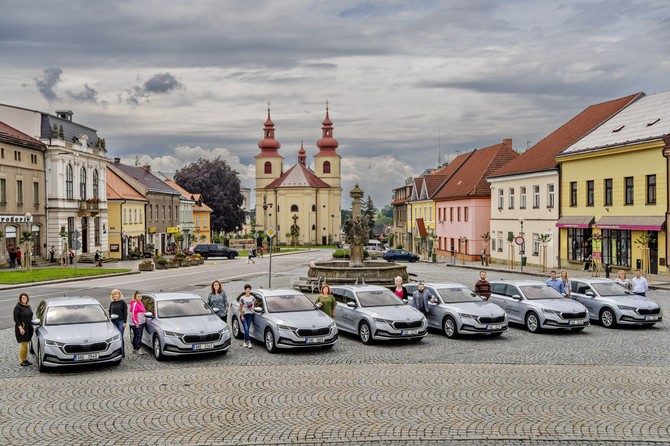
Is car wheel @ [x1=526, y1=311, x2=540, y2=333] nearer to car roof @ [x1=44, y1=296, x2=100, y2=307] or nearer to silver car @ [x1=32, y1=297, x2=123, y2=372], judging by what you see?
silver car @ [x1=32, y1=297, x2=123, y2=372]

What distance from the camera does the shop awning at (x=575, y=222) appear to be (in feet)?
147

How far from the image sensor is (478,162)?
70.2 metres

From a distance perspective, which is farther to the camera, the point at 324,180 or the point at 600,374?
the point at 324,180

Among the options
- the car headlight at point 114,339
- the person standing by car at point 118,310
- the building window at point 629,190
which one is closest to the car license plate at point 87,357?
the car headlight at point 114,339

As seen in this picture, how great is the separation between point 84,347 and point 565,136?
4437 cm

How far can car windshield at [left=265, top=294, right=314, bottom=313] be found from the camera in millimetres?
17594

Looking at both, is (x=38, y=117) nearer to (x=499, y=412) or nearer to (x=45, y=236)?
(x=45, y=236)

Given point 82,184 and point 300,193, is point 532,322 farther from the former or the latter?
point 300,193

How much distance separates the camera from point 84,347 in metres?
14.3

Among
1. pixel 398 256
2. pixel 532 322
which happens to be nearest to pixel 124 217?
pixel 398 256

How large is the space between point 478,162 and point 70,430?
6293cm

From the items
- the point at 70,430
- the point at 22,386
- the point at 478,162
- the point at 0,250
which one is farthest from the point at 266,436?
the point at 478,162

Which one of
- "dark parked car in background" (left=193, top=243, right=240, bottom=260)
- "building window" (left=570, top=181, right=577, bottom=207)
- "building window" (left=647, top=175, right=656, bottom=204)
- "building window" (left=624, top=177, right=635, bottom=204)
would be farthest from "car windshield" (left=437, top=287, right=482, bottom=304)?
"dark parked car in background" (left=193, top=243, right=240, bottom=260)

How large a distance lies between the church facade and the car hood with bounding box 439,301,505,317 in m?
107
